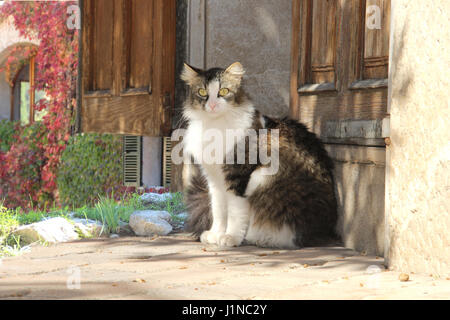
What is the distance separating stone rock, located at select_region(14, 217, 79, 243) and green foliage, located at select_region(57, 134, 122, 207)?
4.31m

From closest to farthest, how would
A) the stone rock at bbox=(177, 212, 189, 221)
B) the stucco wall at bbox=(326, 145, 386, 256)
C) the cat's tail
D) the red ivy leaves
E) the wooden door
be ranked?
the stucco wall at bbox=(326, 145, 386, 256), the wooden door, the cat's tail, the stone rock at bbox=(177, 212, 189, 221), the red ivy leaves

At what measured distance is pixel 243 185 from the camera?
3900mm

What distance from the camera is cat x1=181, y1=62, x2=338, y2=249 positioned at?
12.8 feet

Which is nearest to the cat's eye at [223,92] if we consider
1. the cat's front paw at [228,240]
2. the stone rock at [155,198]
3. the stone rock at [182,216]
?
the cat's front paw at [228,240]

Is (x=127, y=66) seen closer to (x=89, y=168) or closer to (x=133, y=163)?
(x=133, y=163)

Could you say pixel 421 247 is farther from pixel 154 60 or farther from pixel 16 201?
pixel 16 201

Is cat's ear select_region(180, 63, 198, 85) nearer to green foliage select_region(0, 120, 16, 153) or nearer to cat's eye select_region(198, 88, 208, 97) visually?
cat's eye select_region(198, 88, 208, 97)

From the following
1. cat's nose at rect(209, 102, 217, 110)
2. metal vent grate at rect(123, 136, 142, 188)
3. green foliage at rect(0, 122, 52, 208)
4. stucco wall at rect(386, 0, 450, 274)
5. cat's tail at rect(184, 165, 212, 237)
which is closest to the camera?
stucco wall at rect(386, 0, 450, 274)

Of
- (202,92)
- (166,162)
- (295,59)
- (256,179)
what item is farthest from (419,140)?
(166,162)

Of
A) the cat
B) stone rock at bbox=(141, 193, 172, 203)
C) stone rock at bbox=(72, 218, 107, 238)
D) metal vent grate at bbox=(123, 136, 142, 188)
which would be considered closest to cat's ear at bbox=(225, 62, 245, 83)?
the cat

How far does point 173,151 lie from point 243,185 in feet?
9.91

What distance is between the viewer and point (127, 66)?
6488mm

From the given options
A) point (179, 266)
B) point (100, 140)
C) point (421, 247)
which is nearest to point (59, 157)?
point (100, 140)

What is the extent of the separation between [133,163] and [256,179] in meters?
4.87
